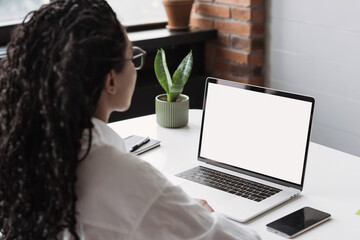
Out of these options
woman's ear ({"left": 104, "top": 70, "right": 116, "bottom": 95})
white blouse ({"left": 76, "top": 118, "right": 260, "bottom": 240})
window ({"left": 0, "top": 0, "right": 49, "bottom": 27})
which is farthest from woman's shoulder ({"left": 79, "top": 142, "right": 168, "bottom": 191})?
window ({"left": 0, "top": 0, "right": 49, "bottom": 27})

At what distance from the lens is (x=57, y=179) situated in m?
1.04

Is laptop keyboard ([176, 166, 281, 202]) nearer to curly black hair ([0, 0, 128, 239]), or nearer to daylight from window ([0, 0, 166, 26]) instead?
curly black hair ([0, 0, 128, 239])

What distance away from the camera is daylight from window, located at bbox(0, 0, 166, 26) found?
115 inches

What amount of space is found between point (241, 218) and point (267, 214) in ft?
0.27

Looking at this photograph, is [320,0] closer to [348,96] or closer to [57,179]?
[348,96]

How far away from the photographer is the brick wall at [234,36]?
10.1 feet

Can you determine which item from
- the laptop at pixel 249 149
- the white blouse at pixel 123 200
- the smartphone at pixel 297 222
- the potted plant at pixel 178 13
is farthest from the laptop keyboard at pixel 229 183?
the potted plant at pixel 178 13

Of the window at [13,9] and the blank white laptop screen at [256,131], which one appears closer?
the blank white laptop screen at [256,131]

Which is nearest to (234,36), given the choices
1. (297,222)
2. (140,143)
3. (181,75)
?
(181,75)

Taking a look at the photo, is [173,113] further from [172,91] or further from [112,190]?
[112,190]

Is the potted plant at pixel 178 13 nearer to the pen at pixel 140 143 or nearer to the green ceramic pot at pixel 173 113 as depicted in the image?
the green ceramic pot at pixel 173 113

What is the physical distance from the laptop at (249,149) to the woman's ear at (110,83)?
0.52 m

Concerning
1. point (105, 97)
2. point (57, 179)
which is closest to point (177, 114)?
point (105, 97)

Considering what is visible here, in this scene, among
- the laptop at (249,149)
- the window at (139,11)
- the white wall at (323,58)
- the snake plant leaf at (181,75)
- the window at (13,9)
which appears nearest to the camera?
the laptop at (249,149)
